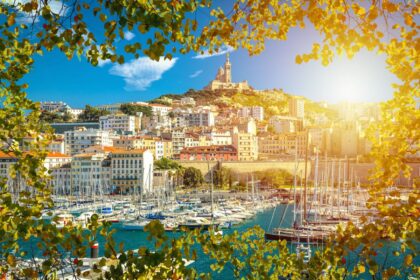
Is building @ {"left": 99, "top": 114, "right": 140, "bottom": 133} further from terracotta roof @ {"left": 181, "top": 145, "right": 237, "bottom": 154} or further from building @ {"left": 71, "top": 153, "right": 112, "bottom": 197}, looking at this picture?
building @ {"left": 71, "top": 153, "right": 112, "bottom": 197}

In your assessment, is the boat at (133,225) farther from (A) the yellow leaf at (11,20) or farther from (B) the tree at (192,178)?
(A) the yellow leaf at (11,20)

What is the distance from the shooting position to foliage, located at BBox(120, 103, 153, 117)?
3285 inches

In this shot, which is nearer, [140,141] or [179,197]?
[179,197]

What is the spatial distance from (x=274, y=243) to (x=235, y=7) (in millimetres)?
1775

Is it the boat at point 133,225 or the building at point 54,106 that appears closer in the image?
the boat at point 133,225

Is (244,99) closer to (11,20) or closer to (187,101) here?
(187,101)

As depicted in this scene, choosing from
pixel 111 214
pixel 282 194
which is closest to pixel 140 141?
pixel 282 194

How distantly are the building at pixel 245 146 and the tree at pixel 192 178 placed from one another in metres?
8.85

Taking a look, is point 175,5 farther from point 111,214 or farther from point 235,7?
point 111,214

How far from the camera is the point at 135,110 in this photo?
83.5 m

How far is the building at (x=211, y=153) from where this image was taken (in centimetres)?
5578

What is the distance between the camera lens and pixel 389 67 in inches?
94.4

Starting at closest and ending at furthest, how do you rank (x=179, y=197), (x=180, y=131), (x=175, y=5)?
(x=175, y=5), (x=179, y=197), (x=180, y=131)

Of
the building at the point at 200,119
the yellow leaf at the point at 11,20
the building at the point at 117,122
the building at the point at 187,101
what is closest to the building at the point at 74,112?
the building at the point at 117,122
